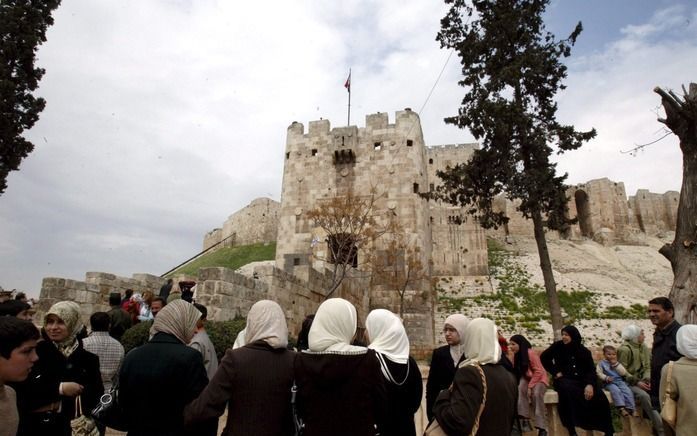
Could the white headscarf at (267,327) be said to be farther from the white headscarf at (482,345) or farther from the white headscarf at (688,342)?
the white headscarf at (688,342)

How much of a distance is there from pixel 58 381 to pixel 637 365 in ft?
24.9

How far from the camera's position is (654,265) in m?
35.2

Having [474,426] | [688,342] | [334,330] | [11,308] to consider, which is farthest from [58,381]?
[688,342]

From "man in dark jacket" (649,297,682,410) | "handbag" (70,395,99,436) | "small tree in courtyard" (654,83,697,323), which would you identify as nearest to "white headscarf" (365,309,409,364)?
"handbag" (70,395,99,436)

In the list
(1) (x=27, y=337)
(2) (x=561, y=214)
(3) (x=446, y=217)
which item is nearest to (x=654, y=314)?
(1) (x=27, y=337)

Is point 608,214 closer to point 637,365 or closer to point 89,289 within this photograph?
point 637,365

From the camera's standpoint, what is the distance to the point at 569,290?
25.3m

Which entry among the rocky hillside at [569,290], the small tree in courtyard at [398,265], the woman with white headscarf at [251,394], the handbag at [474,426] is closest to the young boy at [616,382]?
the handbag at [474,426]

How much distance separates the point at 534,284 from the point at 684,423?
24370mm

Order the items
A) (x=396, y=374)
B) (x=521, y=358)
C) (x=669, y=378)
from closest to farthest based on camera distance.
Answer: (x=396, y=374) < (x=669, y=378) < (x=521, y=358)

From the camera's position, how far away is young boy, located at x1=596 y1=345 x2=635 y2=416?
249 inches

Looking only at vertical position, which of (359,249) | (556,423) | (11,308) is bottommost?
(556,423)

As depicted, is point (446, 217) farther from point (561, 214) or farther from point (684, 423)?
point (684, 423)

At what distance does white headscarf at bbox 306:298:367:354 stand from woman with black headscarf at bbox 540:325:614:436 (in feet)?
14.5
